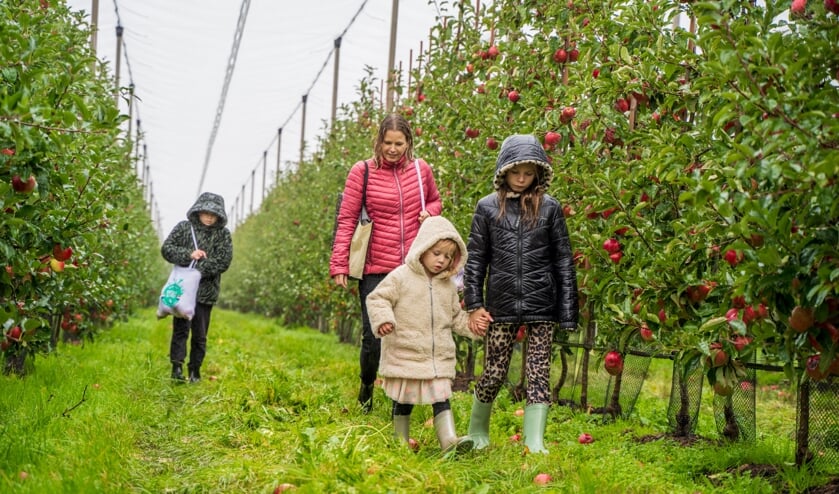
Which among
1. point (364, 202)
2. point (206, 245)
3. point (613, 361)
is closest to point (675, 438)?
point (613, 361)

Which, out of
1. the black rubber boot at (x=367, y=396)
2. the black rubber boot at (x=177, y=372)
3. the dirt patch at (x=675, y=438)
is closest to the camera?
the dirt patch at (x=675, y=438)

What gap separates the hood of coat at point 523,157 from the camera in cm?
376

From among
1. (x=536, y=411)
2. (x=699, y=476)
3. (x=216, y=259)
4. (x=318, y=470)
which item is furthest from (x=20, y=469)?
(x=216, y=259)

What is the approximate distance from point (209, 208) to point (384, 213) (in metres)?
2.16

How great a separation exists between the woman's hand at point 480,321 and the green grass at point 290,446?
572mm

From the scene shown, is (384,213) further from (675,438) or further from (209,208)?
(209,208)

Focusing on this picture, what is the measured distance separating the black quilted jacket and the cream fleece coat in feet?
0.67

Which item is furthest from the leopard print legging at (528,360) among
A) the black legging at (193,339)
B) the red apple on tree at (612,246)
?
the black legging at (193,339)

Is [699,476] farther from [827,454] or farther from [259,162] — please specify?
[259,162]

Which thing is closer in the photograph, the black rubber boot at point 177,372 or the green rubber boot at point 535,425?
the green rubber boot at point 535,425

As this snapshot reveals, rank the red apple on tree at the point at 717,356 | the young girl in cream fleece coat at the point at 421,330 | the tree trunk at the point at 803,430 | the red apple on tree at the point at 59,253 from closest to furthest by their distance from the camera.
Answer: the red apple on tree at the point at 717,356
the tree trunk at the point at 803,430
the young girl in cream fleece coat at the point at 421,330
the red apple on tree at the point at 59,253

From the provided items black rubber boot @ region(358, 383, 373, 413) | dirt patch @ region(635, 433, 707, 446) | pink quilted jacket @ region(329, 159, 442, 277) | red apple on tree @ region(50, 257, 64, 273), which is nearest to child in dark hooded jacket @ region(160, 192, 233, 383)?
black rubber boot @ region(358, 383, 373, 413)

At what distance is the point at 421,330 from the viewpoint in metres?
3.61

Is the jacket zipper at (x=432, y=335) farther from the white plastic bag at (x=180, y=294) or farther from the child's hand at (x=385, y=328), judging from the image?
the white plastic bag at (x=180, y=294)
